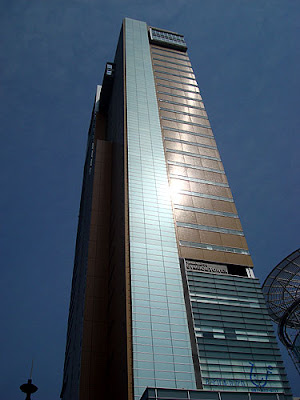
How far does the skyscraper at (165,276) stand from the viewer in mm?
37312

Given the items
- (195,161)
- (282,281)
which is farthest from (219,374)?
(195,161)

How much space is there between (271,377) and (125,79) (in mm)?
60460

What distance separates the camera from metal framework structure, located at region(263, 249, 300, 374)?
168 ft

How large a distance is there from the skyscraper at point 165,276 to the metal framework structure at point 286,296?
558 centimetres

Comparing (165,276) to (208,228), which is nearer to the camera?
(165,276)

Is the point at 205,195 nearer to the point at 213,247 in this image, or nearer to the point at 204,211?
the point at 204,211

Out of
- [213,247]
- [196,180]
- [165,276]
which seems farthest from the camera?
[196,180]

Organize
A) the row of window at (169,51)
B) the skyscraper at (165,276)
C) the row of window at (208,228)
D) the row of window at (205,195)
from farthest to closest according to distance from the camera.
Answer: the row of window at (169,51) → the row of window at (205,195) → the row of window at (208,228) → the skyscraper at (165,276)

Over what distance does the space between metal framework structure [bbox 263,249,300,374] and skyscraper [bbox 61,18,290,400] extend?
5.58 meters

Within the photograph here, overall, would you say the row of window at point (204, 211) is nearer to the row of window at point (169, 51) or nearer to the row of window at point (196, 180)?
the row of window at point (196, 180)

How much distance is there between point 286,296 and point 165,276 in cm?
2409

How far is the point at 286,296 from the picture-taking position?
55.8m

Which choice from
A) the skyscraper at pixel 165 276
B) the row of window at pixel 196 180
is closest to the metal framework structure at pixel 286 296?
the skyscraper at pixel 165 276

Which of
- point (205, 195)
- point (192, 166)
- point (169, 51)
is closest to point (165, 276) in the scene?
point (205, 195)
